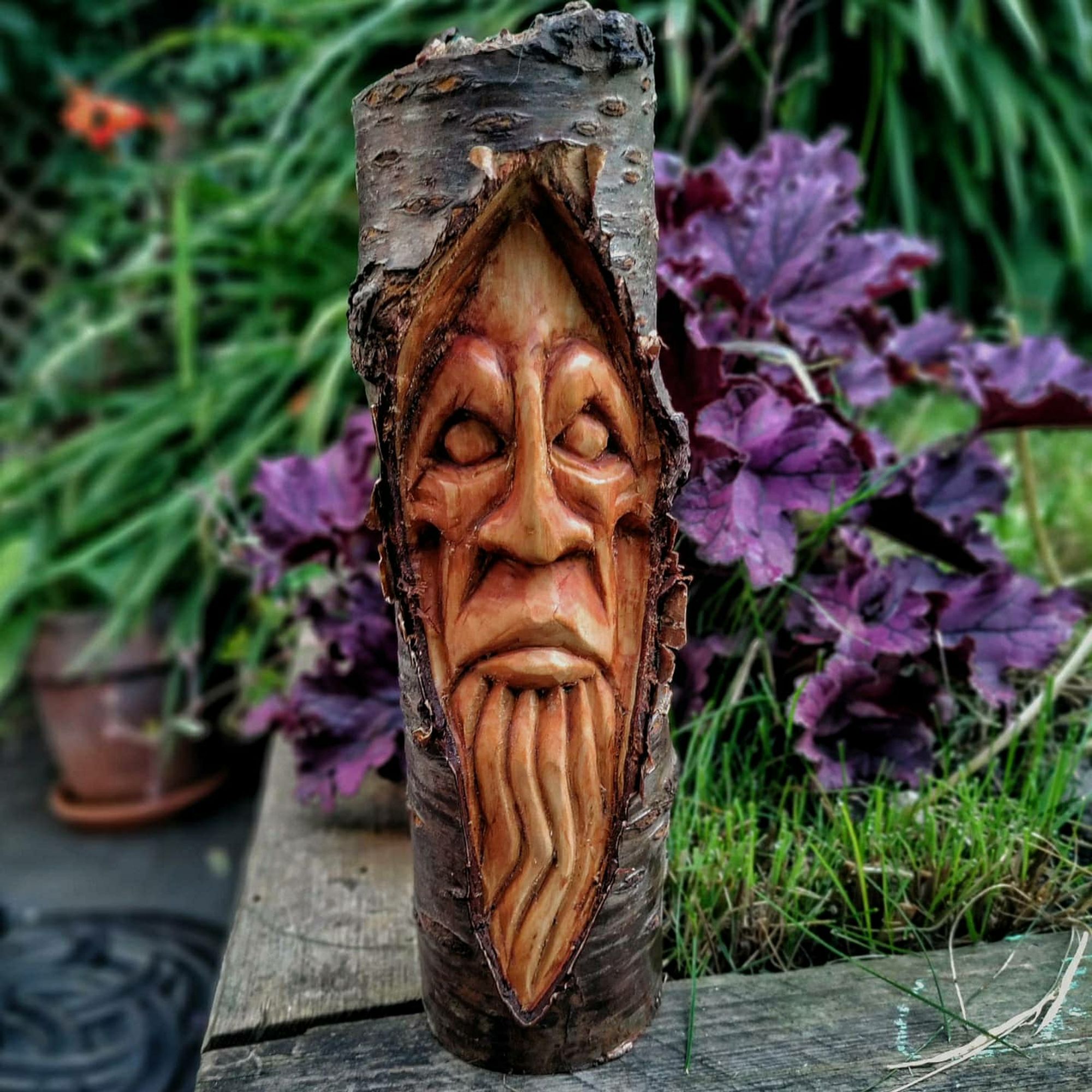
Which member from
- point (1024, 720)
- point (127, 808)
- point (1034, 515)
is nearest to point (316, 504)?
point (1024, 720)

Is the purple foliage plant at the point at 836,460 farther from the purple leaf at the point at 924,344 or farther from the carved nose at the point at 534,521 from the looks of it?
the carved nose at the point at 534,521

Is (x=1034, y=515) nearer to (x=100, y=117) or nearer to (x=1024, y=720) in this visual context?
(x=1024, y=720)

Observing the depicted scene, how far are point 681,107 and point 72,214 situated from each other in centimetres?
236

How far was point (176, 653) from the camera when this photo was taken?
95.3 inches

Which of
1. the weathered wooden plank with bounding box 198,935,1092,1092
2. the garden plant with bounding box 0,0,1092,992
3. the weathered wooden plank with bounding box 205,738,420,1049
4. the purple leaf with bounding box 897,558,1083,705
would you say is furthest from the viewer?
the purple leaf with bounding box 897,558,1083,705

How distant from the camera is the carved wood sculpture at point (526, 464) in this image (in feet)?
2.34

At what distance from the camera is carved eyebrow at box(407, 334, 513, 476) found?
727mm

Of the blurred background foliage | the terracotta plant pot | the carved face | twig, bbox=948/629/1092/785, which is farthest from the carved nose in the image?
the terracotta plant pot

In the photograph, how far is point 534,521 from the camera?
2.39 ft

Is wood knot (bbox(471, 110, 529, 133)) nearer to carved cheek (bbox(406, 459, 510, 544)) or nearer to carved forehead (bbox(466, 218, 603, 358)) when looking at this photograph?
carved forehead (bbox(466, 218, 603, 358))

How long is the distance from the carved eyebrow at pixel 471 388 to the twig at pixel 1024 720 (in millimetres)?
661

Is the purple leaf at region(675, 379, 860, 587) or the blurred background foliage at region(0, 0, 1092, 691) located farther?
the blurred background foliage at region(0, 0, 1092, 691)

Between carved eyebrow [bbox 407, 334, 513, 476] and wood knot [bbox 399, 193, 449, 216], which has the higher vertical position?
wood knot [bbox 399, 193, 449, 216]

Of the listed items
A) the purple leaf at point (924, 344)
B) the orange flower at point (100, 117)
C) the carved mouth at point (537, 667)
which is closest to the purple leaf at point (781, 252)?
the purple leaf at point (924, 344)
